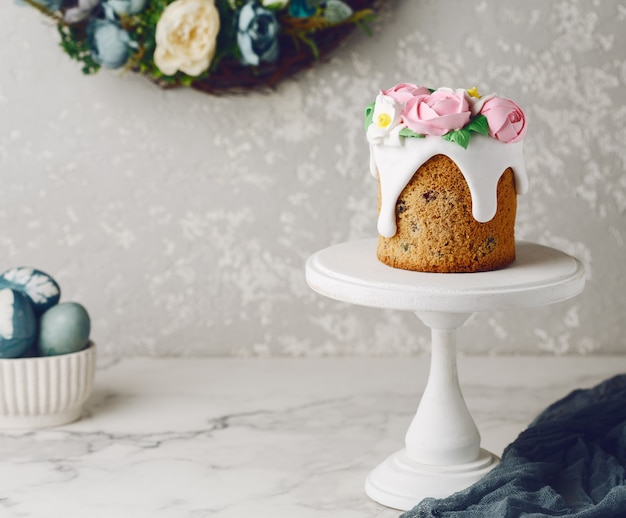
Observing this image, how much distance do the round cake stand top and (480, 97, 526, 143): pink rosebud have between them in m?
0.14

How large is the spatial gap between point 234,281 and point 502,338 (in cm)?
45

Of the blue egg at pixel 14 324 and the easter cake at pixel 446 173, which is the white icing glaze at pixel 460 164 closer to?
the easter cake at pixel 446 173

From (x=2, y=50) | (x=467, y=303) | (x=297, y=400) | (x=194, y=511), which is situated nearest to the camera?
(x=467, y=303)

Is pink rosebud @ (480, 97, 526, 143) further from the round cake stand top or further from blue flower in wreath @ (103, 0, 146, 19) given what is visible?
blue flower in wreath @ (103, 0, 146, 19)

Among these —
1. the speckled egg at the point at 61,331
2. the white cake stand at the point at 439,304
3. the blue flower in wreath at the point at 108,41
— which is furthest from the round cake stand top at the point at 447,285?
the blue flower in wreath at the point at 108,41

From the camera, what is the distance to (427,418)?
3.68ft

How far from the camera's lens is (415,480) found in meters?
1.10

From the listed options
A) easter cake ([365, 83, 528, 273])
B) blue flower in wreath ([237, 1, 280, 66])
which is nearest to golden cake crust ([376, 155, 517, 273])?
easter cake ([365, 83, 528, 273])

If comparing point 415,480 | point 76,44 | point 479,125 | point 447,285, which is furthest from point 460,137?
point 76,44

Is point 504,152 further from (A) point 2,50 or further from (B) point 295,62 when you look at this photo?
(A) point 2,50

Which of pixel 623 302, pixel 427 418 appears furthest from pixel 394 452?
pixel 623 302

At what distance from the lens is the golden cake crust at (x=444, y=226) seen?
3.40 ft

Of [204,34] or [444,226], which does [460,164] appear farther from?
[204,34]

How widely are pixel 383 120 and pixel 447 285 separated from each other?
192 millimetres
